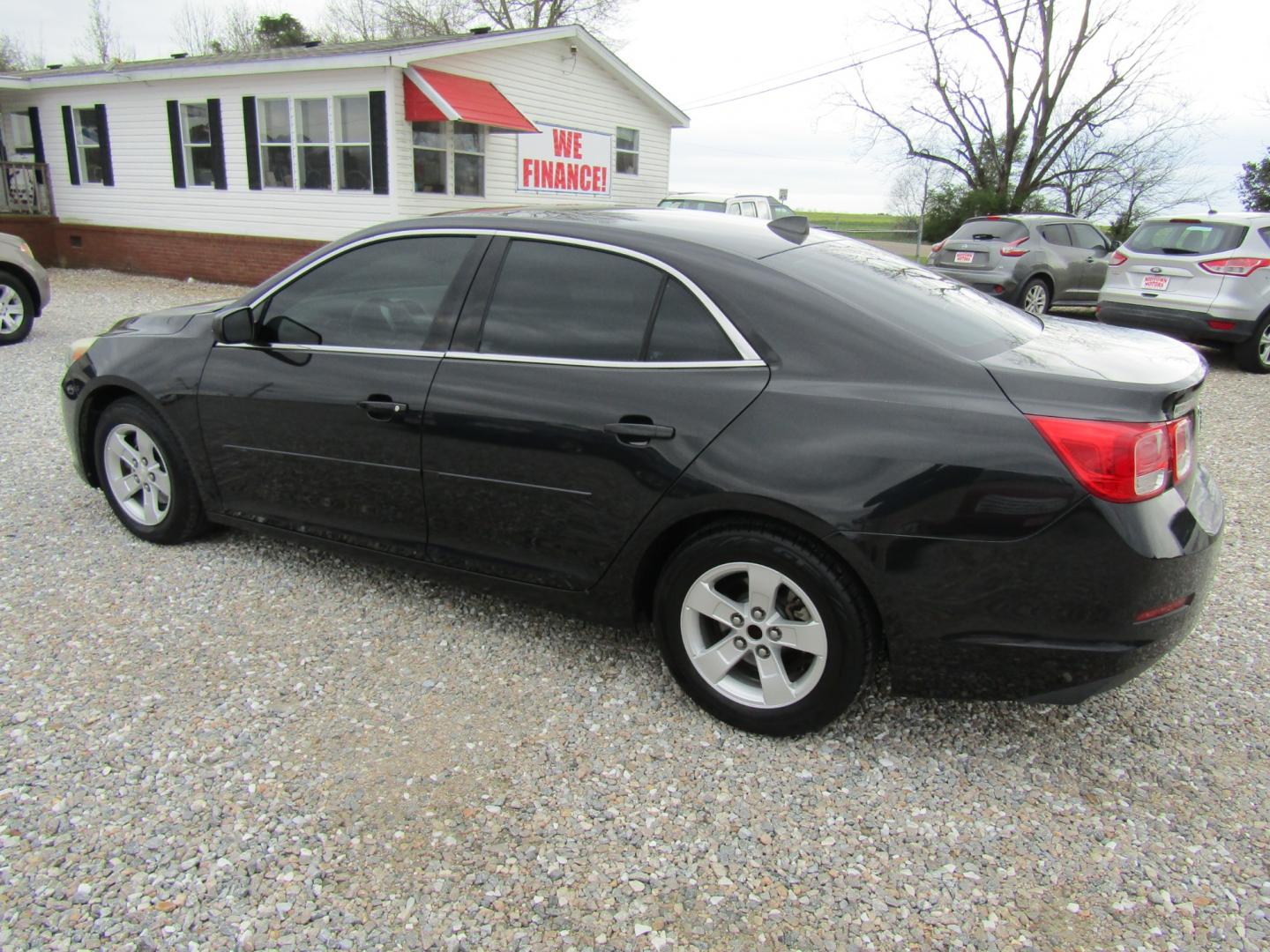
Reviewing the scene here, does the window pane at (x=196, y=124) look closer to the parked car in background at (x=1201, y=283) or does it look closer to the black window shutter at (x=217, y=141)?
the black window shutter at (x=217, y=141)

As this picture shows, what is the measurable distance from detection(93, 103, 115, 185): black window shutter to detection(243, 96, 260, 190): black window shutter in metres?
3.81

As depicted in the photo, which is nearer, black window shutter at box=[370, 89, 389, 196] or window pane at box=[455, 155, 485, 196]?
black window shutter at box=[370, 89, 389, 196]

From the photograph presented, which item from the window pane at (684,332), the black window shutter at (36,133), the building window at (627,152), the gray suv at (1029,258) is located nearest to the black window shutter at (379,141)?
the building window at (627,152)

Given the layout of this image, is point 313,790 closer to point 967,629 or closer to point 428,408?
point 428,408

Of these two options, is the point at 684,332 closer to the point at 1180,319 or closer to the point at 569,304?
the point at 569,304

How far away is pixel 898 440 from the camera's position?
8.15ft

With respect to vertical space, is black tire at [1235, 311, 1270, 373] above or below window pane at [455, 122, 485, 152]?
below

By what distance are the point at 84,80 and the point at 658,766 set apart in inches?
737

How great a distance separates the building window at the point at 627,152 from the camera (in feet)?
61.9

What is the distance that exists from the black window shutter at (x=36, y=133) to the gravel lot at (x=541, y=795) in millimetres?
18173

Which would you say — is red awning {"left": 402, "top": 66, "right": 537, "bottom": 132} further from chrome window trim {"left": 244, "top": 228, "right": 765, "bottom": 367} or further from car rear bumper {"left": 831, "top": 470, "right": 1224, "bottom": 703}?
car rear bumper {"left": 831, "top": 470, "right": 1224, "bottom": 703}

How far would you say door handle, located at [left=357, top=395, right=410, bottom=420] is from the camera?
3.29 meters

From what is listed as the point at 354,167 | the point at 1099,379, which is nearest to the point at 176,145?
the point at 354,167

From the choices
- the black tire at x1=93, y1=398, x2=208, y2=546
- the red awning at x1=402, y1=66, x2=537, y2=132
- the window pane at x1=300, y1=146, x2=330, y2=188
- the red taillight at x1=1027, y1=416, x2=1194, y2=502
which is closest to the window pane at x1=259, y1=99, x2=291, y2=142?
the window pane at x1=300, y1=146, x2=330, y2=188
